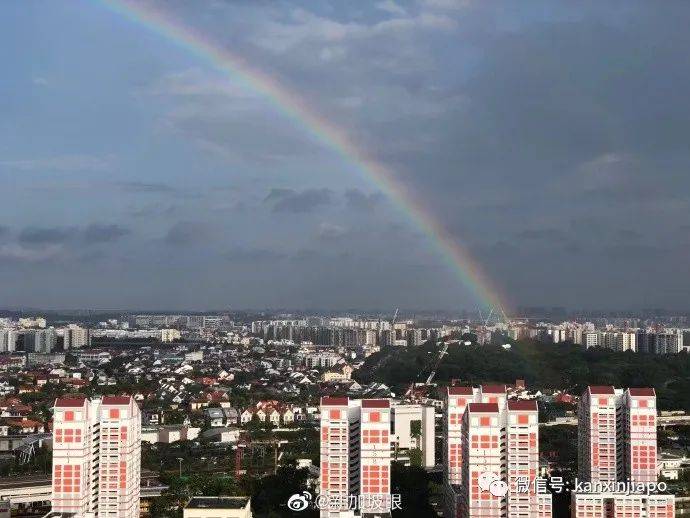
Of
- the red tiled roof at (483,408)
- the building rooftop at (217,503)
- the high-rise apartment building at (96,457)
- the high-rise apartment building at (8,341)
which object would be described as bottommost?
the building rooftop at (217,503)

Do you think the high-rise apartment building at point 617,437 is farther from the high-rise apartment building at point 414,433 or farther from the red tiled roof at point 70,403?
the red tiled roof at point 70,403

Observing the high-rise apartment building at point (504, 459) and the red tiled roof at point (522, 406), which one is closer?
the high-rise apartment building at point (504, 459)

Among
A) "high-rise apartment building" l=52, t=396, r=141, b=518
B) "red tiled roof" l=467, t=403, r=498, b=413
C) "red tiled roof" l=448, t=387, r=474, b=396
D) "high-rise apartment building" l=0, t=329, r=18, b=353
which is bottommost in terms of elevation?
"high-rise apartment building" l=52, t=396, r=141, b=518

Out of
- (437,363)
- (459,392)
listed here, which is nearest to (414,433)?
(459,392)

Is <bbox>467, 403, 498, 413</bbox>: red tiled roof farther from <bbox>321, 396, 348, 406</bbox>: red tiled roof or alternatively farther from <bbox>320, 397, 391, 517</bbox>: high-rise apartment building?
<bbox>321, 396, 348, 406</bbox>: red tiled roof

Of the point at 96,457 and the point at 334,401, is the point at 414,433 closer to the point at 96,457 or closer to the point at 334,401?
the point at 334,401

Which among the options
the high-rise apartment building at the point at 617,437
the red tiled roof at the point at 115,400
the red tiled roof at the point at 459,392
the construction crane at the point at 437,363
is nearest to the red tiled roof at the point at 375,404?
the red tiled roof at the point at 459,392

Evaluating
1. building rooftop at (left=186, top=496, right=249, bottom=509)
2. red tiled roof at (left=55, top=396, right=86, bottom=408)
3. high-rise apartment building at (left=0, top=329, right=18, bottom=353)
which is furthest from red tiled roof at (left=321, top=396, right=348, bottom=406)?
high-rise apartment building at (left=0, top=329, right=18, bottom=353)
